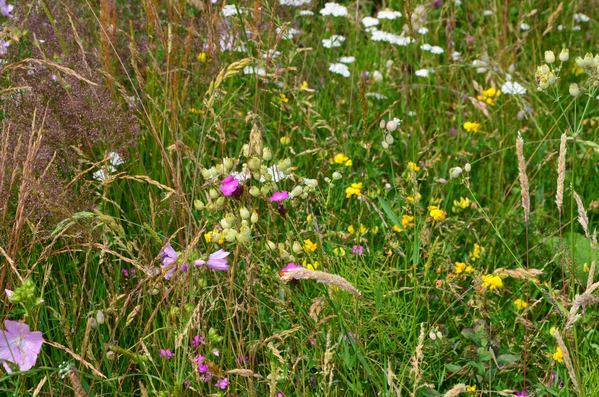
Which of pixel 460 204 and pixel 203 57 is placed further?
pixel 203 57

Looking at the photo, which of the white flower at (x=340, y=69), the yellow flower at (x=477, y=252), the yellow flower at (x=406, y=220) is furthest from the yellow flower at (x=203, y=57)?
the yellow flower at (x=477, y=252)

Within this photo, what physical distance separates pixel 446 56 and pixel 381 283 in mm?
1683

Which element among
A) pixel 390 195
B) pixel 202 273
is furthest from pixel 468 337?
pixel 390 195

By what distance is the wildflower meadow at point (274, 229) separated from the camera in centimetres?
161

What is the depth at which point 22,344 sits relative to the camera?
156cm

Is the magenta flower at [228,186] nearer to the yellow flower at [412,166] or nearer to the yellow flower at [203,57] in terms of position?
the yellow flower at [412,166]

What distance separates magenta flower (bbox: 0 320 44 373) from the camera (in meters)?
1.55

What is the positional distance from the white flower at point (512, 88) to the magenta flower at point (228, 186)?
4.92ft

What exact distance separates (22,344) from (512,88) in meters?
1.94

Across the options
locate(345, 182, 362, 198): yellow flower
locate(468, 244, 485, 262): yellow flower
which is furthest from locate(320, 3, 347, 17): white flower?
locate(468, 244, 485, 262): yellow flower

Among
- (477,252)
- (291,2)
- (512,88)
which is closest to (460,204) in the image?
(477,252)

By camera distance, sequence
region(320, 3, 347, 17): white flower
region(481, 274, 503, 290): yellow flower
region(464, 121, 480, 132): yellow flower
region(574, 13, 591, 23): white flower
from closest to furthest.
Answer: region(481, 274, 503, 290): yellow flower → region(464, 121, 480, 132): yellow flower → region(320, 3, 347, 17): white flower → region(574, 13, 591, 23): white flower

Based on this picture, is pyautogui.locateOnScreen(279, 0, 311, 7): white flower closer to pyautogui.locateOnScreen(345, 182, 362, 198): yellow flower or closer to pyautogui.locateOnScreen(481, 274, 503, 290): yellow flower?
pyautogui.locateOnScreen(345, 182, 362, 198): yellow flower

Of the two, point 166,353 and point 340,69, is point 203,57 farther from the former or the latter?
point 166,353
